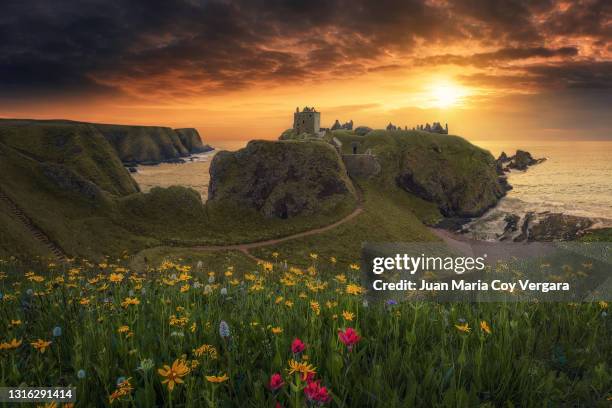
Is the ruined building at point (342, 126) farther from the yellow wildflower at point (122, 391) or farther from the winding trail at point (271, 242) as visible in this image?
the yellow wildflower at point (122, 391)

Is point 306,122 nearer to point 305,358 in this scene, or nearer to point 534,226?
point 534,226

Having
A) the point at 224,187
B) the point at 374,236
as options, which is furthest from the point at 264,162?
the point at 374,236

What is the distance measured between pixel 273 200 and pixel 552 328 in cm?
7999

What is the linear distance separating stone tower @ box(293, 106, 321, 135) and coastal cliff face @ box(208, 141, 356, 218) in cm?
3558

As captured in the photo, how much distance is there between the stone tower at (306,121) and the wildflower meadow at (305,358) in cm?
12810

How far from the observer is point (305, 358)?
3469 mm

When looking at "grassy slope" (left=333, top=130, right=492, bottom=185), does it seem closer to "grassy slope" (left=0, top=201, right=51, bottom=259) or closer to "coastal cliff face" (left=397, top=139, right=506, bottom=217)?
"coastal cliff face" (left=397, top=139, right=506, bottom=217)

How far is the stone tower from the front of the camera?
131m

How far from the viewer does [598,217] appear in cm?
9838

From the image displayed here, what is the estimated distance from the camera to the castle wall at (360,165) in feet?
346

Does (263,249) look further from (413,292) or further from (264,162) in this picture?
(413,292)

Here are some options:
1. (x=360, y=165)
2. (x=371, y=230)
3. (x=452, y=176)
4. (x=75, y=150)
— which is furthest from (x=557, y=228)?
(x=75, y=150)

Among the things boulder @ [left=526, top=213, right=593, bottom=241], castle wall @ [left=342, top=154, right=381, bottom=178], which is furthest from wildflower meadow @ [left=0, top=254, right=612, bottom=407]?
castle wall @ [left=342, top=154, right=381, bottom=178]

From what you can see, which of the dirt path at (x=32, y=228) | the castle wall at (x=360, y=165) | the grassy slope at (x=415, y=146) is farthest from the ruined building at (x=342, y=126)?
the dirt path at (x=32, y=228)
